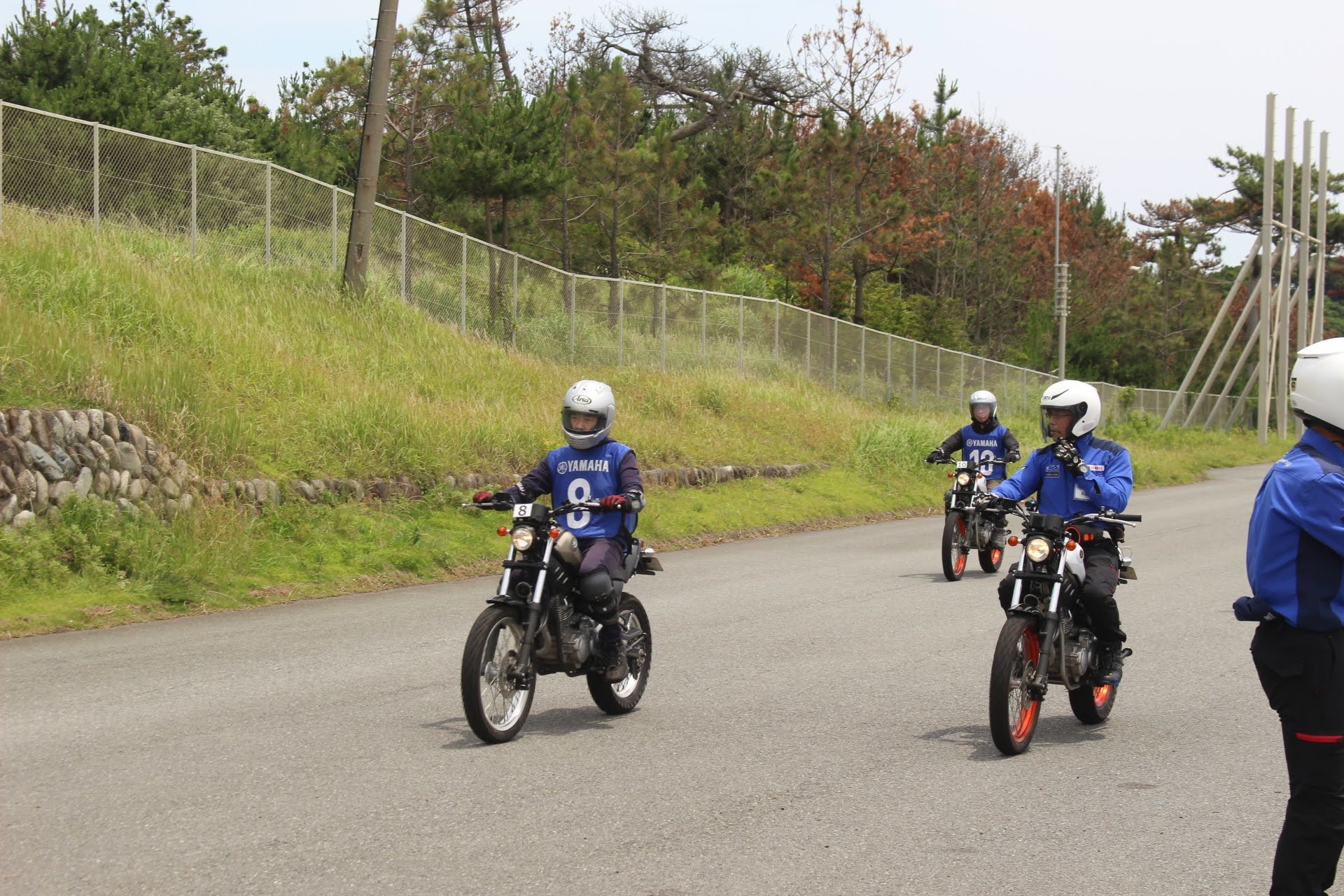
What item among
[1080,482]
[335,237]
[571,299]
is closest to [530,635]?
[1080,482]

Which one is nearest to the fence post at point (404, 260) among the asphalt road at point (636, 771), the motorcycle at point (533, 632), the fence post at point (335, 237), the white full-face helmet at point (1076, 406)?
the fence post at point (335, 237)

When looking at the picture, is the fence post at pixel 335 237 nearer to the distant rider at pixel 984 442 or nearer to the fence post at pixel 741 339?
the fence post at pixel 741 339

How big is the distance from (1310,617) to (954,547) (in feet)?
35.3

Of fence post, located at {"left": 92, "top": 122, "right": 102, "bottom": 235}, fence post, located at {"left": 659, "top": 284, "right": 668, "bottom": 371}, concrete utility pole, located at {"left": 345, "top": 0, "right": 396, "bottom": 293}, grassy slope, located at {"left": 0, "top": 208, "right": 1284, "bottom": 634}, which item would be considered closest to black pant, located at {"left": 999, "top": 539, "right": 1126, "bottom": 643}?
grassy slope, located at {"left": 0, "top": 208, "right": 1284, "bottom": 634}

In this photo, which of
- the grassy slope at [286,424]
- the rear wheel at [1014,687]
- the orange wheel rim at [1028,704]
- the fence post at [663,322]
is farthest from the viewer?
the fence post at [663,322]

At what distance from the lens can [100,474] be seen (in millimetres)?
12797

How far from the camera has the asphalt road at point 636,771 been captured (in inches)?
202

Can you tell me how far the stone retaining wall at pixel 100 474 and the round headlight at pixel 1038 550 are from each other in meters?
8.41

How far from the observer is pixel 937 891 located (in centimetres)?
495

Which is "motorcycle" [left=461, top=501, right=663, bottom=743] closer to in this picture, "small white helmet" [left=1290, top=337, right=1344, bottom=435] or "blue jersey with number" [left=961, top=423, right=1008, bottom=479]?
"small white helmet" [left=1290, top=337, right=1344, bottom=435]

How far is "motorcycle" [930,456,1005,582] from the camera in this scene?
14852 mm

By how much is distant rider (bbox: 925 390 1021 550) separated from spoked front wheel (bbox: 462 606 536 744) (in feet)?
31.6

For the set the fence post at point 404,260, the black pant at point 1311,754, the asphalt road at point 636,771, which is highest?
the fence post at point 404,260

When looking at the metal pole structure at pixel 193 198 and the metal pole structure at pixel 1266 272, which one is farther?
the metal pole structure at pixel 1266 272
